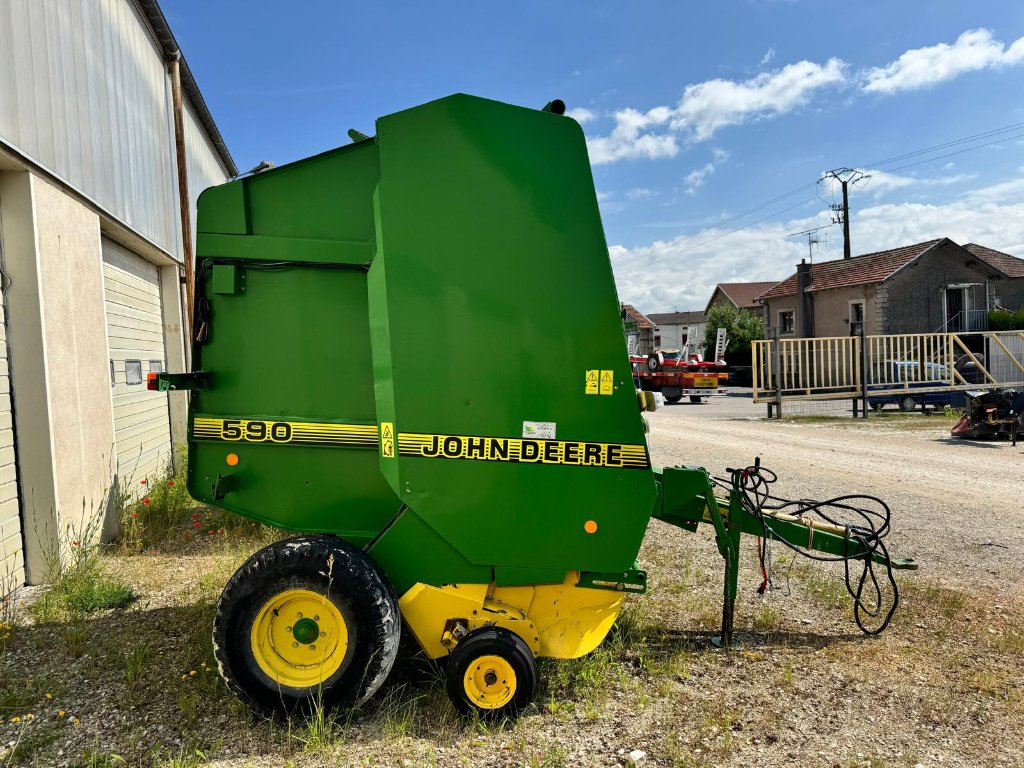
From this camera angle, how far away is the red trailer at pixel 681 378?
74.9 feet

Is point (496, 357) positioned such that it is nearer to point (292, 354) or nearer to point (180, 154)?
point (292, 354)

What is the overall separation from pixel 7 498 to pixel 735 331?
4062cm

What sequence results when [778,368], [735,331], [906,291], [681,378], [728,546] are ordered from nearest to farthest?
1. [728,546]
2. [778,368]
3. [681,378]
4. [906,291]
5. [735,331]

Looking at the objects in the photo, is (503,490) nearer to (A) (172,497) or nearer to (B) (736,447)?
(A) (172,497)

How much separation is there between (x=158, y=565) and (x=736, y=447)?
9519mm

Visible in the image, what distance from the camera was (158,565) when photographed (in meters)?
5.46

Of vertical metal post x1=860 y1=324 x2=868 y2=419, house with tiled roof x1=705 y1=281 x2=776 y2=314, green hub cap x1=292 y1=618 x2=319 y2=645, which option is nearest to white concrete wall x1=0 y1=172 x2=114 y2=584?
green hub cap x1=292 y1=618 x2=319 y2=645

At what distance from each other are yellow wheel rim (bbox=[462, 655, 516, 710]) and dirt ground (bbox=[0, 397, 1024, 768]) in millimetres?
115

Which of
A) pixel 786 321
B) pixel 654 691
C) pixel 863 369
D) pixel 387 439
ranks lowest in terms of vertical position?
pixel 654 691

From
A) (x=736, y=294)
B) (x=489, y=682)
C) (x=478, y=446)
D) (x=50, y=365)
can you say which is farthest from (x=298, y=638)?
(x=736, y=294)

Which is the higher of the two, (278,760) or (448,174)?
(448,174)

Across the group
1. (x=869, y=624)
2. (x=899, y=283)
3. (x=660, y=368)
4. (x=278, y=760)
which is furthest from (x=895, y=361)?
(x=278, y=760)

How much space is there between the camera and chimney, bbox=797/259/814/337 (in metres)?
32.0

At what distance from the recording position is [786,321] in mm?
35000
